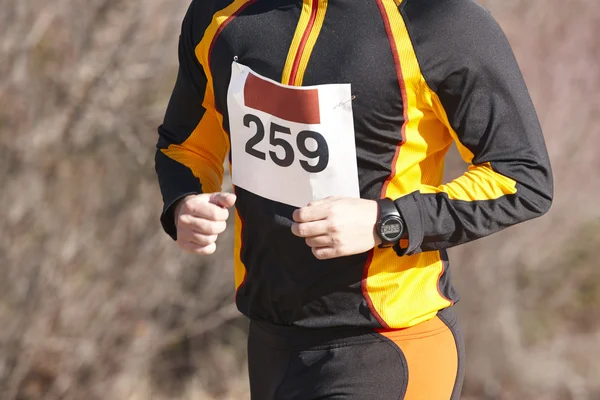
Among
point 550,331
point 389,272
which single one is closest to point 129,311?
point 550,331

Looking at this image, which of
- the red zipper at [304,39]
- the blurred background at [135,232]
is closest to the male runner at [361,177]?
the red zipper at [304,39]

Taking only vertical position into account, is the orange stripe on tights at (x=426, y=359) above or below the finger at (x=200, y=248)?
below

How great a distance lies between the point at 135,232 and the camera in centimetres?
443

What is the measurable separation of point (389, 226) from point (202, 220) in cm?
44

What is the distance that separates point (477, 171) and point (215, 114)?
28.3 inches

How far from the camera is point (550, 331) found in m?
4.53

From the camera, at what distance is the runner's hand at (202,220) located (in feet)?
6.81

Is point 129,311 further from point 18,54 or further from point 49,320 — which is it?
point 18,54

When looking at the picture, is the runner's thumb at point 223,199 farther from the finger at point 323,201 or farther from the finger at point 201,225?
the finger at point 323,201

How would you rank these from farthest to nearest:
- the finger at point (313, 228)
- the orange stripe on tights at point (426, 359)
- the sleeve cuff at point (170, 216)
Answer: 1. the sleeve cuff at point (170, 216)
2. the orange stripe on tights at point (426, 359)
3. the finger at point (313, 228)

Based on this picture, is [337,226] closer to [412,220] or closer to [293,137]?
[412,220]

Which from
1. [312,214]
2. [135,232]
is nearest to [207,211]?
[312,214]

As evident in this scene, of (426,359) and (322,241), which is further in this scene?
(426,359)

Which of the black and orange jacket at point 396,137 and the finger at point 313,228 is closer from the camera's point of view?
the finger at point 313,228
